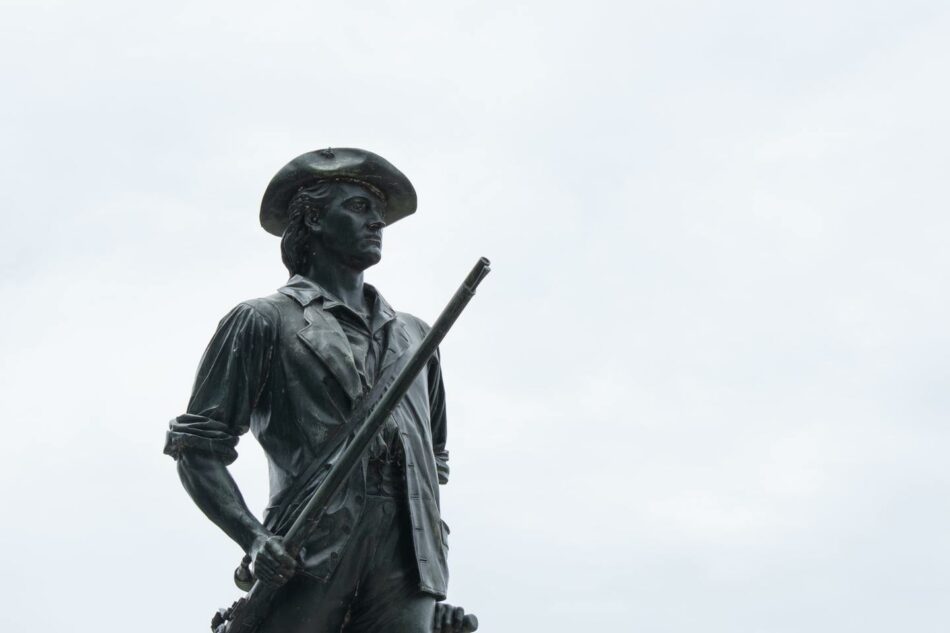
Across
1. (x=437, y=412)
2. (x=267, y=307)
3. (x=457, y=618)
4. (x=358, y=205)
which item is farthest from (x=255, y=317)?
(x=457, y=618)

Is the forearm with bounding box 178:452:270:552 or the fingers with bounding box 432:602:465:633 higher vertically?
the fingers with bounding box 432:602:465:633

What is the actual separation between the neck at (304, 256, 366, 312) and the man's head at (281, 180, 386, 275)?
13 millimetres

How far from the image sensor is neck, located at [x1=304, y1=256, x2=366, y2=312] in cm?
963

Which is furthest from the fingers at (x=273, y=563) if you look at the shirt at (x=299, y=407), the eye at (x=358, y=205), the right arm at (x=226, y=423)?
the eye at (x=358, y=205)

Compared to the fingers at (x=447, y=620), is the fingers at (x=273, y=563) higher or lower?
lower

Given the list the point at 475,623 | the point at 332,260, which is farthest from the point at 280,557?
the point at 332,260

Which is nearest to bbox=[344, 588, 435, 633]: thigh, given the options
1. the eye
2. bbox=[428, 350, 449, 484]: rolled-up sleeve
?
bbox=[428, 350, 449, 484]: rolled-up sleeve

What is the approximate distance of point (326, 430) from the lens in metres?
8.99

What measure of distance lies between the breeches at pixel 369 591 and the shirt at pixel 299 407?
0.08 meters

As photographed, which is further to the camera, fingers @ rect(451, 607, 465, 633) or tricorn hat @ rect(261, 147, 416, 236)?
tricorn hat @ rect(261, 147, 416, 236)

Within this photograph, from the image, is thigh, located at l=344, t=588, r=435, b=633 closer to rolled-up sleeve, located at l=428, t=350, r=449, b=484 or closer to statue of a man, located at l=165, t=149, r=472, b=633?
statue of a man, located at l=165, t=149, r=472, b=633

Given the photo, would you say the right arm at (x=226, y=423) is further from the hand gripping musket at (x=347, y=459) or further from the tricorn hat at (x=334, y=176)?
the tricorn hat at (x=334, y=176)

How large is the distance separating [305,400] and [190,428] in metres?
0.58

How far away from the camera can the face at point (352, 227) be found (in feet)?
31.4
